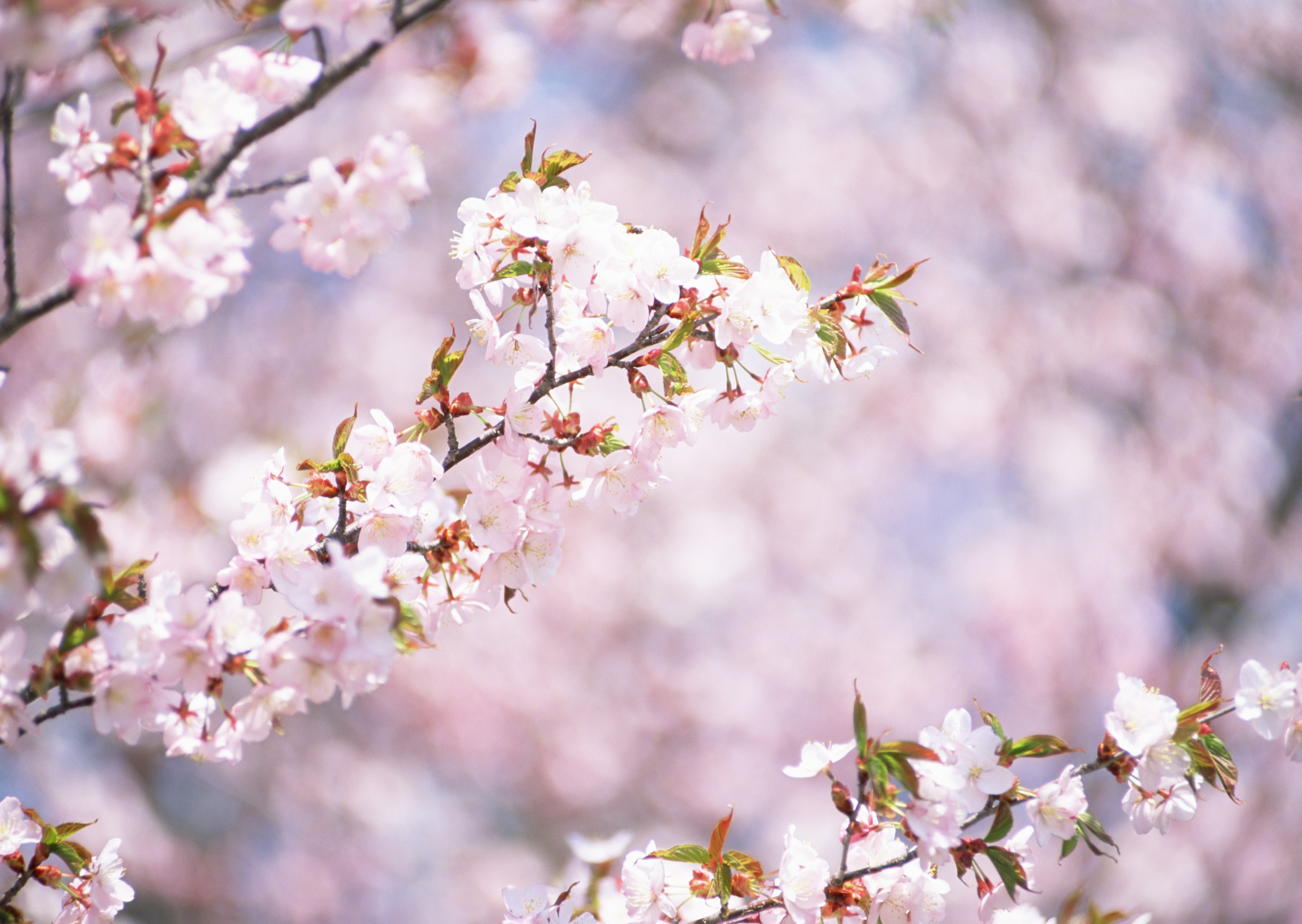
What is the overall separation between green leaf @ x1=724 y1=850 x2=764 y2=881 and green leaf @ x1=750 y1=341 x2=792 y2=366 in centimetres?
69

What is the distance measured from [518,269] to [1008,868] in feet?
3.22

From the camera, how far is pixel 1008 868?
975mm

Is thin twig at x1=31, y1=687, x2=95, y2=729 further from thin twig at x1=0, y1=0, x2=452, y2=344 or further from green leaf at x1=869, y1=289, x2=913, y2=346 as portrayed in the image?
green leaf at x1=869, y1=289, x2=913, y2=346

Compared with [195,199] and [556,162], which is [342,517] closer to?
[195,199]

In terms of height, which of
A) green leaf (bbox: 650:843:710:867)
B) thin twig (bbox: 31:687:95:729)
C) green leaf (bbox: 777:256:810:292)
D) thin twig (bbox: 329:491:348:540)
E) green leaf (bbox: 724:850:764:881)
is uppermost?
green leaf (bbox: 777:256:810:292)

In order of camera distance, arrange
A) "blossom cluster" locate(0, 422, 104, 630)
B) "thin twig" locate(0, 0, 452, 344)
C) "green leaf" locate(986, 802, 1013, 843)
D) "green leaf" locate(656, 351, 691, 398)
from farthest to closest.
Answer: "green leaf" locate(656, 351, 691, 398)
"green leaf" locate(986, 802, 1013, 843)
"thin twig" locate(0, 0, 452, 344)
"blossom cluster" locate(0, 422, 104, 630)

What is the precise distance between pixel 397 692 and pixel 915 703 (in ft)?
10.1

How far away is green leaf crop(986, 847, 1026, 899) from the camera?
0.97 metres

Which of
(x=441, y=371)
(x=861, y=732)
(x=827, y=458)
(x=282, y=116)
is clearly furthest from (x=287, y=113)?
(x=827, y=458)

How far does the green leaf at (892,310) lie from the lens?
1.07m

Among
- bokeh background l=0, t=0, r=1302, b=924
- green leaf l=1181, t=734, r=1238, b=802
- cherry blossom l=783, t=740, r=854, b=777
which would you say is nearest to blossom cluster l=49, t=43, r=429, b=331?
cherry blossom l=783, t=740, r=854, b=777

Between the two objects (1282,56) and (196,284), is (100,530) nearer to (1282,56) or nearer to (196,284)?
(196,284)

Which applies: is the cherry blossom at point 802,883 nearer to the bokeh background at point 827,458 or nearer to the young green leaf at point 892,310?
the young green leaf at point 892,310

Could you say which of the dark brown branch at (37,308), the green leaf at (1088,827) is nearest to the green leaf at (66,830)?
the dark brown branch at (37,308)
